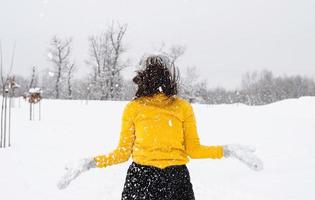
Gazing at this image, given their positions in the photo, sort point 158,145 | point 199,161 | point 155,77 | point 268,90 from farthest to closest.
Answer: point 268,90
point 199,161
point 155,77
point 158,145

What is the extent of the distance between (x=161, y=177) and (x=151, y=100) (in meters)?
0.47

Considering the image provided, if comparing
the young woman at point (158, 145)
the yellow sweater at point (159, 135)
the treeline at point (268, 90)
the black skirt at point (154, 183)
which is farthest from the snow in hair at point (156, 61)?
the treeline at point (268, 90)

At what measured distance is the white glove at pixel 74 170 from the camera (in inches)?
99.0

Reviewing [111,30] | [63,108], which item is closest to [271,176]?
[63,108]

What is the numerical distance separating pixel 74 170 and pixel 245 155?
3.36 ft

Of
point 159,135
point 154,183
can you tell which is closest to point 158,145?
point 159,135

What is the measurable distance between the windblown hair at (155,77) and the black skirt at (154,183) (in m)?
0.46

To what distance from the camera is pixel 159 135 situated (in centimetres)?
257

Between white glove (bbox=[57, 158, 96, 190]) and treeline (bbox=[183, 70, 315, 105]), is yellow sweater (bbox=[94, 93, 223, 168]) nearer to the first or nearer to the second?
white glove (bbox=[57, 158, 96, 190])

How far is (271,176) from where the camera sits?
26.5 feet

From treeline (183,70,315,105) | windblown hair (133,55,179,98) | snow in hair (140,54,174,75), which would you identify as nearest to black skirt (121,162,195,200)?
windblown hair (133,55,179,98)

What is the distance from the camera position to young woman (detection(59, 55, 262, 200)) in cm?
257

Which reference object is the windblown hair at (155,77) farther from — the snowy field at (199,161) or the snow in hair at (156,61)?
the snowy field at (199,161)

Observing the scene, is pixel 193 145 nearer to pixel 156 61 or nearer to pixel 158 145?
pixel 158 145
